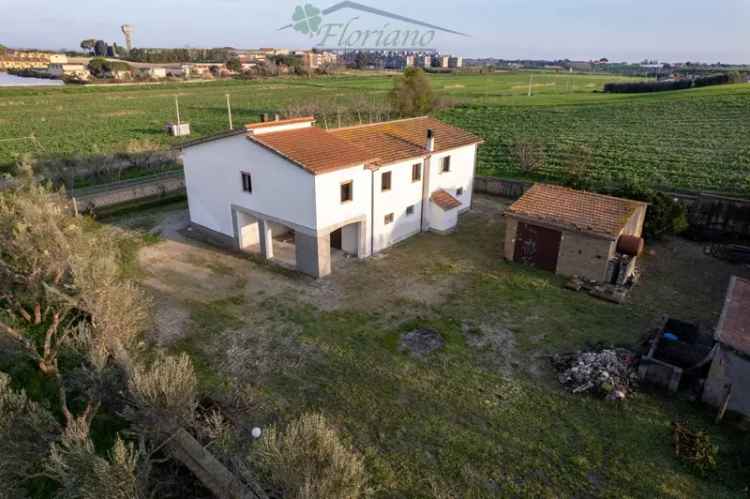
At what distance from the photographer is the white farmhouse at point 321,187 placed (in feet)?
66.9

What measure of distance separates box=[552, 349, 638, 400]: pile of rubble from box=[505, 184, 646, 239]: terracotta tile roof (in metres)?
6.59

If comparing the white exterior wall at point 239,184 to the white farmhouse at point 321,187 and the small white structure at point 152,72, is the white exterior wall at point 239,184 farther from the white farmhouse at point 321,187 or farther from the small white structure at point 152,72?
the small white structure at point 152,72

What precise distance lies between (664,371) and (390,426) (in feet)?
27.2

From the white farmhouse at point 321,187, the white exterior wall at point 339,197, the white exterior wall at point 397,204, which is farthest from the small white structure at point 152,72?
the white exterior wall at point 339,197

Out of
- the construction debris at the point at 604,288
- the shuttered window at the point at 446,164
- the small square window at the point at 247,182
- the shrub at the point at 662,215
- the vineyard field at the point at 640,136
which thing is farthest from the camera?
the vineyard field at the point at 640,136

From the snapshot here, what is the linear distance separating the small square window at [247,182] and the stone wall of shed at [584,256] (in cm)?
1442

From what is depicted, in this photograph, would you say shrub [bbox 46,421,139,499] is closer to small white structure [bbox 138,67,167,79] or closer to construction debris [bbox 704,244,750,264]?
construction debris [bbox 704,244,750,264]

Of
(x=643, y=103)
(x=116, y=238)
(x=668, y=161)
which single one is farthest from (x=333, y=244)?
(x=643, y=103)

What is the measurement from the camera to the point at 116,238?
2577cm

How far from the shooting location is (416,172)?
25188 mm

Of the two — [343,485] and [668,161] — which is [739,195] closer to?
[668,161]

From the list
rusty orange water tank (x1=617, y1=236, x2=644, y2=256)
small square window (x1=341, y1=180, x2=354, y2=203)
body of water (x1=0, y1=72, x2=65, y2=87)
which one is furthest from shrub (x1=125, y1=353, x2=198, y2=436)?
body of water (x1=0, y1=72, x2=65, y2=87)

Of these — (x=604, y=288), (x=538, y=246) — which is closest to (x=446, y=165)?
(x=538, y=246)

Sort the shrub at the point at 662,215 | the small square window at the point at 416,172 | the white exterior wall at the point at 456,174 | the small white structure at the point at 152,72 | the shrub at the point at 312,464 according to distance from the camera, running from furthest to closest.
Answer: the small white structure at the point at 152,72, the white exterior wall at the point at 456,174, the small square window at the point at 416,172, the shrub at the point at 662,215, the shrub at the point at 312,464
